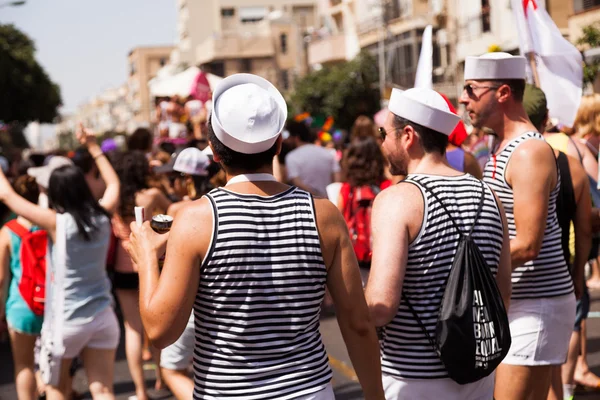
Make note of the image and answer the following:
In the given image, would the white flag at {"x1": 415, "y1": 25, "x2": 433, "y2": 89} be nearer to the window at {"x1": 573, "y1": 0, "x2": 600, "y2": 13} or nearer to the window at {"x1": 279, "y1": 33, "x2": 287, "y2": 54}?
the window at {"x1": 573, "y1": 0, "x2": 600, "y2": 13}

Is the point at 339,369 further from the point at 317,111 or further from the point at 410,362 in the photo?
the point at 317,111

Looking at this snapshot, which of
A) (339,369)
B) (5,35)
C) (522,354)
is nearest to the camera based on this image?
(522,354)

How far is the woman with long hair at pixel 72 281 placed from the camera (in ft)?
18.4

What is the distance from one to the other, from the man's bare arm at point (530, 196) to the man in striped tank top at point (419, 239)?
17.4 inches

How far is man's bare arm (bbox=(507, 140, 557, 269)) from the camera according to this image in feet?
13.3

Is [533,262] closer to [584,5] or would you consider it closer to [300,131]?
[300,131]

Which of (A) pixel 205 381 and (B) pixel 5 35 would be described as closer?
(A) pixel 205 381

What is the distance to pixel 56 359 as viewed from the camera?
562 centimetres

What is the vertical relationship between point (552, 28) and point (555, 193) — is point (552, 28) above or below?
above

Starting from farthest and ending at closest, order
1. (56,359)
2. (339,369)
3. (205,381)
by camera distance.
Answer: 1. (339,369)
2. (56,359)
3. (205,381)

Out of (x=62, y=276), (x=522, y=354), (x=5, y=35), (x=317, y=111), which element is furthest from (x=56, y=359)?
(x=5, y=35)

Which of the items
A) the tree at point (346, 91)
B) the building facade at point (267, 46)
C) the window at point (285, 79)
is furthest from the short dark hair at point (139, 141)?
the window at point (285, 79)

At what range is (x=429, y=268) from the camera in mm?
3449

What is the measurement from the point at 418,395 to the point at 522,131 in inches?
55.7
